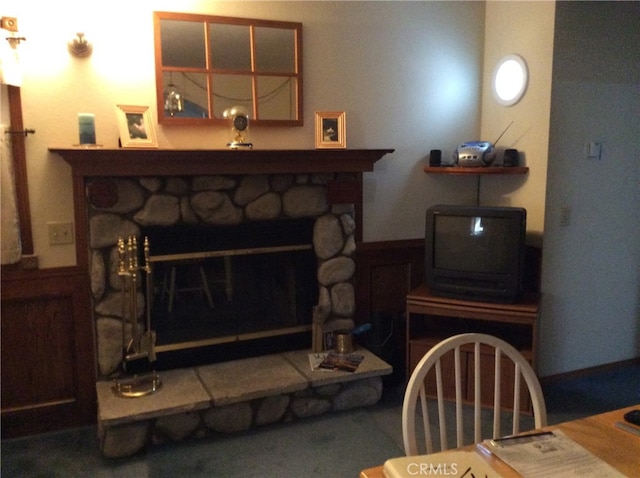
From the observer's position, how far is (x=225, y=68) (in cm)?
283

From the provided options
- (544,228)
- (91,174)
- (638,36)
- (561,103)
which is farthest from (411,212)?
(91,174)

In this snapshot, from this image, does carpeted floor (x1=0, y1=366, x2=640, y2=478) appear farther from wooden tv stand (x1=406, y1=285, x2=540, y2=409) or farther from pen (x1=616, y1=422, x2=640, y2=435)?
pen (x1=616, y1=422, x2=640, y2=435)

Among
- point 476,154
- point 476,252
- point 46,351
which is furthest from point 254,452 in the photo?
point 476,154

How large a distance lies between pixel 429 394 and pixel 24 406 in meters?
2.12

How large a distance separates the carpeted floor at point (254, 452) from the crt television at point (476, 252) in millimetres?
720

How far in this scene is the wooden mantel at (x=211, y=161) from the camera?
2502mm

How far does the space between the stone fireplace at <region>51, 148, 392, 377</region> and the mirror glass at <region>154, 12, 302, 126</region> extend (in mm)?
268

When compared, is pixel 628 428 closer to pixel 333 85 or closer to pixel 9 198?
pixel 333 85

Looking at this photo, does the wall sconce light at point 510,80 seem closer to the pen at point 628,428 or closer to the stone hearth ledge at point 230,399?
the stone hearth ledge at point 230,399

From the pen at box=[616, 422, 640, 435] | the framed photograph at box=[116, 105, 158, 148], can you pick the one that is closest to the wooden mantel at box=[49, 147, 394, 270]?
the framed photograph at box=[116, 105, 158, 148]

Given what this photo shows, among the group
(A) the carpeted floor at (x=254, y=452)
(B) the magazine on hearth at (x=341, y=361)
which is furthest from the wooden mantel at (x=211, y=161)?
(A) the carpeted floor at (x=254, y=452)

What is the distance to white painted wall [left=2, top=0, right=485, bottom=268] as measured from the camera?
2537 mm

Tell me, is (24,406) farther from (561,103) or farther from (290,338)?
(561,103)

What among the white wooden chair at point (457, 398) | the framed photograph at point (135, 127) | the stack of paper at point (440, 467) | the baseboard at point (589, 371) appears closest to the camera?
the stack of paper at point (440, 467)
